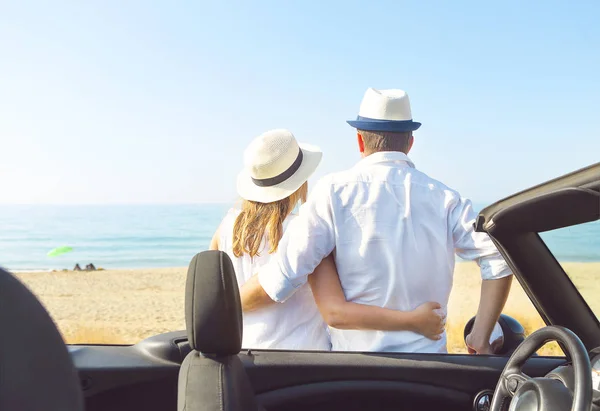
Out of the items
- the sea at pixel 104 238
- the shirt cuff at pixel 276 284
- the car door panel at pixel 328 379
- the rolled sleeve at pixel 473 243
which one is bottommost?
the sea at pixel 104 238

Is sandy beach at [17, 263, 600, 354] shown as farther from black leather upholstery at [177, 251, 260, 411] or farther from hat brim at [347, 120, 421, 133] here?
black leather upholstery at [177, 251, 260, 411]

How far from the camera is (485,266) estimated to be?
263 centimetres

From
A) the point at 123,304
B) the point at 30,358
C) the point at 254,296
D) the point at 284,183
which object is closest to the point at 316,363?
the point at 254,296

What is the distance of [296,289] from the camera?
8.60ft

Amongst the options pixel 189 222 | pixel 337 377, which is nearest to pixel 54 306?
pixel 337 377

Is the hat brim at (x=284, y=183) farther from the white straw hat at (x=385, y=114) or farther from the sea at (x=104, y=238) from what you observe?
the sea at (x=104, y=238)

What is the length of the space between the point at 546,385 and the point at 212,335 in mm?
839

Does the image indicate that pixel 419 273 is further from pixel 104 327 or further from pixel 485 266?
pixel 104 327

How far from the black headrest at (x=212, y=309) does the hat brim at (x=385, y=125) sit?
92cm

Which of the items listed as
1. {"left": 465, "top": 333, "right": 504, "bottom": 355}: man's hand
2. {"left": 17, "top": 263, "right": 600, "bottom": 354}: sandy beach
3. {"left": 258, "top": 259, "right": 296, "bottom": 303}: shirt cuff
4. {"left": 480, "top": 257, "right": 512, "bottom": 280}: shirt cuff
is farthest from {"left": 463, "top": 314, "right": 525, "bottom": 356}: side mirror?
{"left": 17, "top": 263, "right": 600, "bottom": 354}: sandy beach

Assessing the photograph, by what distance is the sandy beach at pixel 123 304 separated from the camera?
10086 millimetres

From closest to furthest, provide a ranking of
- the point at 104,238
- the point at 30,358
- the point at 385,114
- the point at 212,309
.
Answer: the point at 30,358, the point at 212,309, the point at 385,114, the point at 104,238

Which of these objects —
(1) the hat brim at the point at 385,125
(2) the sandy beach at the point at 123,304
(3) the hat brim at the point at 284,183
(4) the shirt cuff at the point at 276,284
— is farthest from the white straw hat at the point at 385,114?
(2) the sandy beach at the point at 123,304

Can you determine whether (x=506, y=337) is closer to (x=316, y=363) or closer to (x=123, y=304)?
(x=316, y=363)
